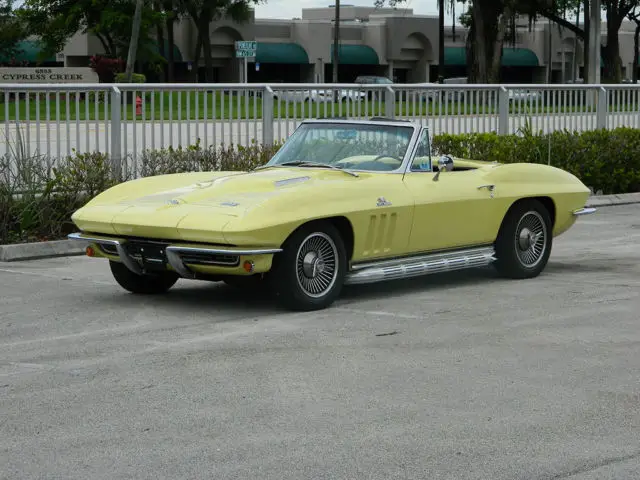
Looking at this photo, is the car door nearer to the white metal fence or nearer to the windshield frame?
the windshield frame

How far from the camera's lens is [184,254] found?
9312mm

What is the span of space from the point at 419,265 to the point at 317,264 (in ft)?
3.85

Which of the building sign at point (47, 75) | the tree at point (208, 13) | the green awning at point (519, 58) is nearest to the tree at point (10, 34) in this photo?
the tree at point (208, 13)

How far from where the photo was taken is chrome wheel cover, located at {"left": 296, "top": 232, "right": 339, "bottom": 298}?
9.59 m

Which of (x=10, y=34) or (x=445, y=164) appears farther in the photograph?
(x=10, y=34)

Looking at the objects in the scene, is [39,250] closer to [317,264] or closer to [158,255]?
[158,255]

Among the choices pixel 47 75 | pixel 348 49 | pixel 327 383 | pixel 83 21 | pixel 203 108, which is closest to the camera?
pixel 327 383

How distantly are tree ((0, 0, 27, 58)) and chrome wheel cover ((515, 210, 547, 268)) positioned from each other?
64965 millimetres

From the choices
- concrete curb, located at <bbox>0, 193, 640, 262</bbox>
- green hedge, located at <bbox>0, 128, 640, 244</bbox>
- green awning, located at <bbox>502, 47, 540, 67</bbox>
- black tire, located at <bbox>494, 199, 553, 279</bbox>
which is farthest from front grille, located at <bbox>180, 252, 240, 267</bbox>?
green awning, located at <bbox>502, 47, 540, 67</bbox>

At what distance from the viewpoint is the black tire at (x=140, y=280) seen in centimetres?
1038

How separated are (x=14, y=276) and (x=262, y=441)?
6086 mm

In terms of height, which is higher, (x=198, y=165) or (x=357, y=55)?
(x=357, y=55)

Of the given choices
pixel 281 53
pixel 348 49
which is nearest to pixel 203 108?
pixel 281 53

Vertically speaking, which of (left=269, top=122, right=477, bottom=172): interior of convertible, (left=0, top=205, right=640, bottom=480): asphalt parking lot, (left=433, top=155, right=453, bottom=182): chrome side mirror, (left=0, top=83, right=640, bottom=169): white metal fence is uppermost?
(left=0, top=83, right=640, bottom=169): white metal fence
